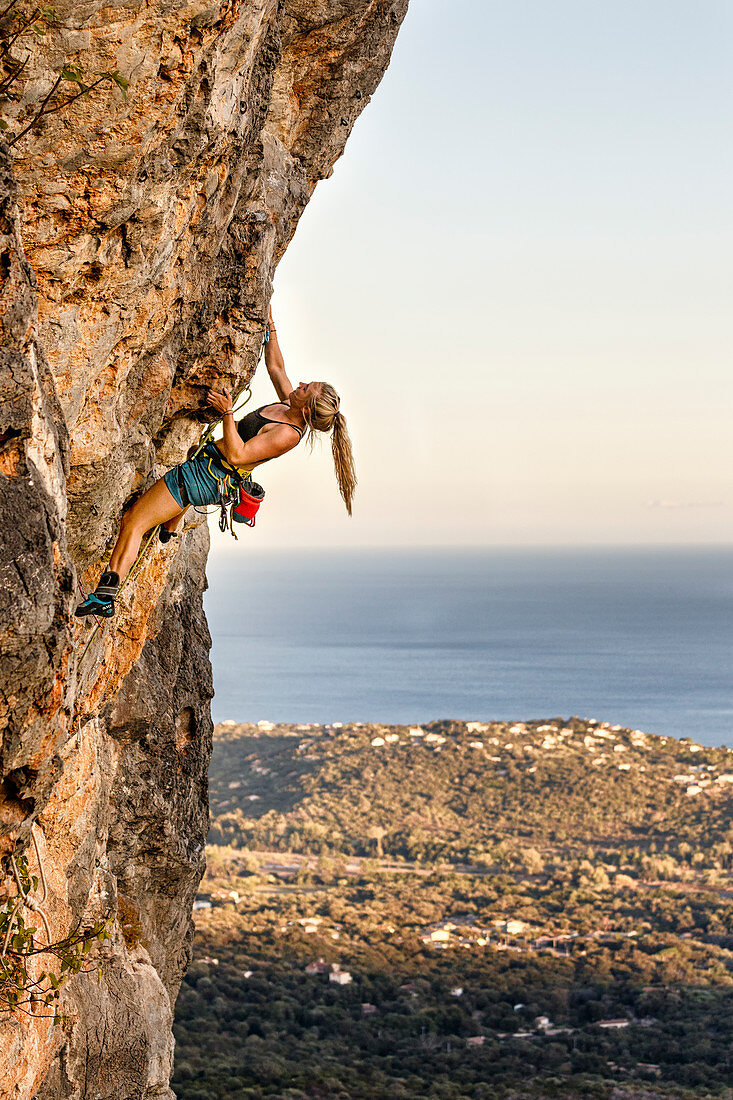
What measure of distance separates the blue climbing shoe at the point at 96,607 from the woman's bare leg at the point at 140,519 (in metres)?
0.96

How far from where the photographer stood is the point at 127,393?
617 cm

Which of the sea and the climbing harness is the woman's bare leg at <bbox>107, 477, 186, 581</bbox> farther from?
the sea

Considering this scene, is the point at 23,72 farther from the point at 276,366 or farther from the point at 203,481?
the point at 276,366

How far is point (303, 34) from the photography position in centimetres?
804

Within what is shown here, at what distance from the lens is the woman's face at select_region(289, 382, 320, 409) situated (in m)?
6.46

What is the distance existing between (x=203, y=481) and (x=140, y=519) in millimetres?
480

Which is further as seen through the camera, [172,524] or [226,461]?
[172,524]

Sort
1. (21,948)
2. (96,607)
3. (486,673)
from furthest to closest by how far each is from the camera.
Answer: (486,673) → (96,607) → (21,948)

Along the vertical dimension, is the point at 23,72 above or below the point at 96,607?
above

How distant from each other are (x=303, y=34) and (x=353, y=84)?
0.79 meters

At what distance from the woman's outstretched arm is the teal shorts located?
4.28ft

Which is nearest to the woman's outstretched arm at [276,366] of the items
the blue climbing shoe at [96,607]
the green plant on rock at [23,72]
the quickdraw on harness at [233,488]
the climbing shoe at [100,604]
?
the quickdraw on harness at [233,488]

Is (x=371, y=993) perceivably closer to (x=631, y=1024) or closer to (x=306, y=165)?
(x=631, y=1024)

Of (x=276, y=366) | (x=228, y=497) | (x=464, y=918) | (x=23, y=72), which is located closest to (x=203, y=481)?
(x=228, y=497)
